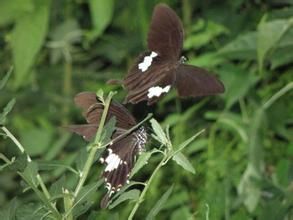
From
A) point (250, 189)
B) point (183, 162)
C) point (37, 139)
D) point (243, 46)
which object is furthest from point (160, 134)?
point (37, 139)

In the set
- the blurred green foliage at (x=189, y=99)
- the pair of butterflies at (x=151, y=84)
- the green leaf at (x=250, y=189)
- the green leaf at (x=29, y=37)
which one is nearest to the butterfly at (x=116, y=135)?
the pair of butterflies at (x=151, y=84)

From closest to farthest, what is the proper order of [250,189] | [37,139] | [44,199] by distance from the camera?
1. [44,199]
2. [250,189]
3. [37,139]

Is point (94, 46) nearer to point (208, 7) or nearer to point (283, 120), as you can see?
point (208, 7)

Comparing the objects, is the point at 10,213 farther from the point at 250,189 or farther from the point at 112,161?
the point at 250,189

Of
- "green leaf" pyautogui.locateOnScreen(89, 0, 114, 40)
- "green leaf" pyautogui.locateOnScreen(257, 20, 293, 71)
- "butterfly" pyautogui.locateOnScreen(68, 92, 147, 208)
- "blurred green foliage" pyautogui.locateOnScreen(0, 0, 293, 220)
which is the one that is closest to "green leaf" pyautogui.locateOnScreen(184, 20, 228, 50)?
"blurred green foliage" pyautogui.locateOnScreen(0, 0, 293, 220)

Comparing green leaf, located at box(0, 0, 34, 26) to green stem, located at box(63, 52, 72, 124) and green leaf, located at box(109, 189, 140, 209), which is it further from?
green leaf, located at box(109, 189, 140, 209)

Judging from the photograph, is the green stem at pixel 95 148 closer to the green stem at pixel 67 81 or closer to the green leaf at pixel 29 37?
the green leaf at pixel 29 37

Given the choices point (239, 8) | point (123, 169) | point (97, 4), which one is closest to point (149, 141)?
point (123, 169)
